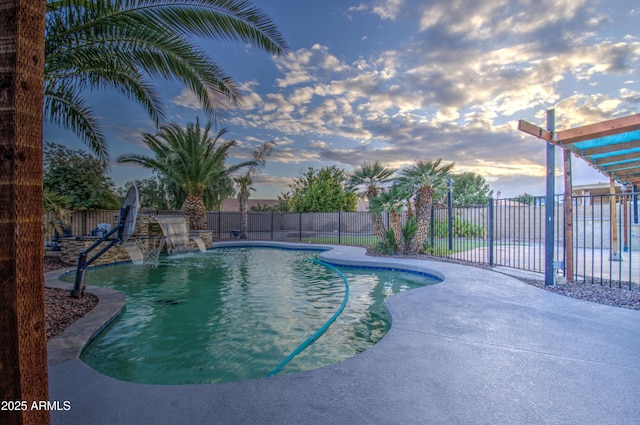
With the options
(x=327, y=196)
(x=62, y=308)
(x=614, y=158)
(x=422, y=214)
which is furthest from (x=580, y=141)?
(x=327, y=196)

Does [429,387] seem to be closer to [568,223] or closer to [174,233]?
[568,223]

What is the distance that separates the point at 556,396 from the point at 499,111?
9.46 meters

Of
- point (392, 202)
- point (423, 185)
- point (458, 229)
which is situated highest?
point (423, 185)

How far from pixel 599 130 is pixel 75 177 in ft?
55.0

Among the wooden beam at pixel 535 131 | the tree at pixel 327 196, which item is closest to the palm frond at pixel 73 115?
the wooden beam at pixel 535 131

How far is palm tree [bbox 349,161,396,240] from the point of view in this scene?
10.1 metres

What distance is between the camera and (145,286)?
6156 mm

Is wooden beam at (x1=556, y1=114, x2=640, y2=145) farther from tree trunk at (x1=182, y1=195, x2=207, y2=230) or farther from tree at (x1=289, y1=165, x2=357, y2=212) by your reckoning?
tree at (x1=289, y1=165, x2=357, y2=212)

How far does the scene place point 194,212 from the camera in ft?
47.6

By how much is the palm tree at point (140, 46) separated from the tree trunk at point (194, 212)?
8859mm

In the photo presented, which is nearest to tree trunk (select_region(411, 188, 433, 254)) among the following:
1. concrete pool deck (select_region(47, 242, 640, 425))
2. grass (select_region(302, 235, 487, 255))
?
grass (select_region(302, 235, 487, 255))

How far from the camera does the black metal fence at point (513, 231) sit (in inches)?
254

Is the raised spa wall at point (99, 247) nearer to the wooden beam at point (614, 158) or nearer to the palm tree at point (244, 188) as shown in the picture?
the palm tree at point (244, 188)

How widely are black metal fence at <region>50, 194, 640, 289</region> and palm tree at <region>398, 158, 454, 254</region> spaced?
746 mm
